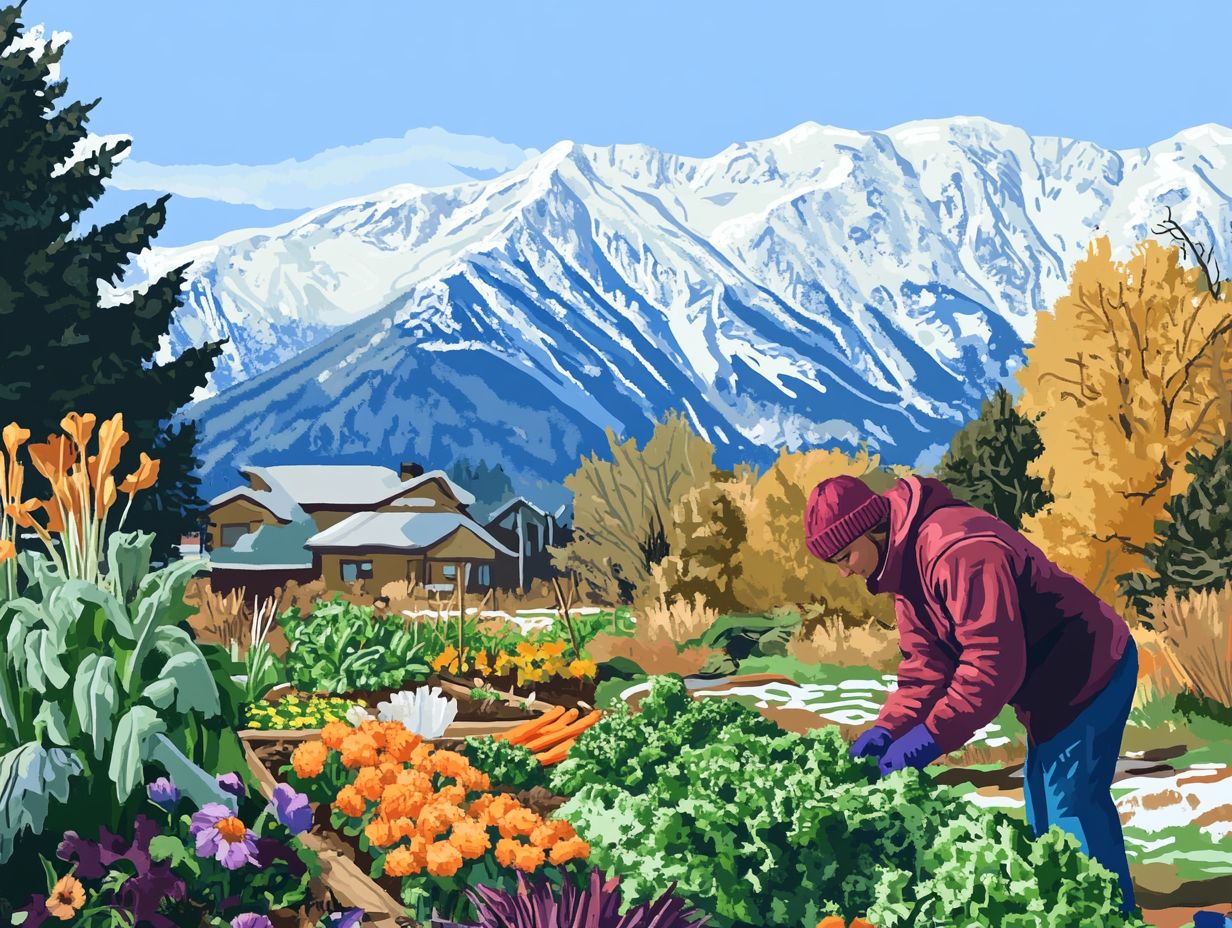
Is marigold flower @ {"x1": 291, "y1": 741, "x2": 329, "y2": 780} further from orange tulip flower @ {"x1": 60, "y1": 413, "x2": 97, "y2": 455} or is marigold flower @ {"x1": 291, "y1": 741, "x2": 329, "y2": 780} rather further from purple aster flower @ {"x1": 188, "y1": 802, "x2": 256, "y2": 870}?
orange tulip flower @ {"x1": 60, "y1": 413, "x2": 97, "y2": 455}

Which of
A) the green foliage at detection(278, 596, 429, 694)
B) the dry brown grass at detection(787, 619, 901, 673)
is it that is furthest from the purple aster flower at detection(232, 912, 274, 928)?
the dry brown grass at detection(787, 619, 901, 673)

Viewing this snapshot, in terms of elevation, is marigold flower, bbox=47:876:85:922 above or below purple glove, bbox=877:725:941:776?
below

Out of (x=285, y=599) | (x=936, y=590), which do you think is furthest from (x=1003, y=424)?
(x=936, y=590)

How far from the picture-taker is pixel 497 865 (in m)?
4.72

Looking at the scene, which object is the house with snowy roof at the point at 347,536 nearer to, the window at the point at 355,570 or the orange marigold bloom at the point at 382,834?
the window at the point at 355,570

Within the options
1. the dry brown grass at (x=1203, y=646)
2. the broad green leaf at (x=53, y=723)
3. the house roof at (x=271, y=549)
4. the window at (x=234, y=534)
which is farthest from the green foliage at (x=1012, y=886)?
the window at (x=234, y=534)

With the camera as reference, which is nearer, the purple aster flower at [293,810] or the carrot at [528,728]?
the purple aster flower at [293,810]

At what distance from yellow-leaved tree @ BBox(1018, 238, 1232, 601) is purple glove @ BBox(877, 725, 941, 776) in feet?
47.2

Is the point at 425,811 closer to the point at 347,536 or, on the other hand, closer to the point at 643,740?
the point at 643,740

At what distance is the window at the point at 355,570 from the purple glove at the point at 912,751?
164 ft

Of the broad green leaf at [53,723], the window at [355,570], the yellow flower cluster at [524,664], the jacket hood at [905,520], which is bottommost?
the window at [355,570]

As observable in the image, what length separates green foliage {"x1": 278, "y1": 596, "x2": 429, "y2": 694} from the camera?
10.6 metres

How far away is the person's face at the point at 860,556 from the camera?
4.72 meters

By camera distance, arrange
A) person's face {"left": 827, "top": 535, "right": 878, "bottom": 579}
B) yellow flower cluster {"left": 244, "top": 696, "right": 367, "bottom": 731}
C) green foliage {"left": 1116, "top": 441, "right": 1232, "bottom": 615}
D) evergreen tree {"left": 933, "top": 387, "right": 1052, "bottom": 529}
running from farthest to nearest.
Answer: evergreen tree {"left": 933, "top": 387, "right": 1052, "bottom": 529}, green foliage {"left": 1116, "top": 441, "right": 1232, "bottom": 615}, yellow flower cluster {"left": 244, "top": 696, "right": 367, "bottom": 731}, person's face {"left": 827, "top": 535, "right": 878, "bottom": 579}
